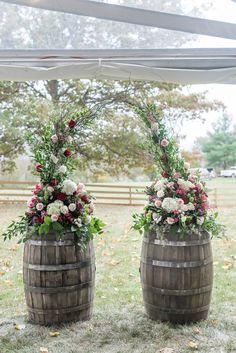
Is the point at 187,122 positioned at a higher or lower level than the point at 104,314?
higher

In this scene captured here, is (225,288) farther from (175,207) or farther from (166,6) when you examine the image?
(166,6)

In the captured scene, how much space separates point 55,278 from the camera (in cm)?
256

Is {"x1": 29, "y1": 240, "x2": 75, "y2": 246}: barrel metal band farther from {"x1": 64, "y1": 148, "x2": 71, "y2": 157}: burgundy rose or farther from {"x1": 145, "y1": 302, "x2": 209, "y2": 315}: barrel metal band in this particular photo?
{"x1": 145, "y1": 302, "x2": 209, "y2": 315}: barrel metal band

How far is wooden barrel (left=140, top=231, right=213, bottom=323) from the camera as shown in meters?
2.57

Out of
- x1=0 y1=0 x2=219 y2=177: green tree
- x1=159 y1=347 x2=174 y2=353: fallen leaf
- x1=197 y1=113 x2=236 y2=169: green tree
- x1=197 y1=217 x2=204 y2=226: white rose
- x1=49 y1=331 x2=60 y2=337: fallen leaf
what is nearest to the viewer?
x1=159 y1=347 x2=174 y2=353: fallen leaf

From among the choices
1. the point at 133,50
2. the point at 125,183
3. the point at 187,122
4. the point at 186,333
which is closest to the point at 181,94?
the point at 187,122

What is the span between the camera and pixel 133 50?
231 cm

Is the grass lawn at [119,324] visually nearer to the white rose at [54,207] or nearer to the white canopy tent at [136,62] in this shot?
the white rose at [54,207]

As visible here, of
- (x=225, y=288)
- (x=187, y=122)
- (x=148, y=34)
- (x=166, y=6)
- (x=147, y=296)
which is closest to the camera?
(x=166, y=6)

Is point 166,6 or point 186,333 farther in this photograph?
point 186,333

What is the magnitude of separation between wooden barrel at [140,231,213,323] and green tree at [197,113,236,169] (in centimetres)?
182

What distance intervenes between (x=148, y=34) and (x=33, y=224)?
1.40 m

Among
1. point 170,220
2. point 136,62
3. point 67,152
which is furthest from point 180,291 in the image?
point 136,62

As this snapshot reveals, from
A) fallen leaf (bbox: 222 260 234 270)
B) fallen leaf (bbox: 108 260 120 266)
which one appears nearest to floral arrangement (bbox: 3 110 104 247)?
fallen leaf (bbox: 108 260 120 266)
